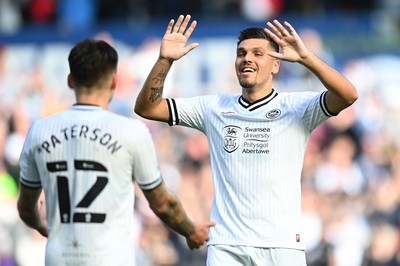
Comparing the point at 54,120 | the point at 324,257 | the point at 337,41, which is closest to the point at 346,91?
the point at 54,120

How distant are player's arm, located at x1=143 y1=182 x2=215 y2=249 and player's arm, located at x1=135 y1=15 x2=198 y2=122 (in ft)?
3.76

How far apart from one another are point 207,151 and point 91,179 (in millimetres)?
10468

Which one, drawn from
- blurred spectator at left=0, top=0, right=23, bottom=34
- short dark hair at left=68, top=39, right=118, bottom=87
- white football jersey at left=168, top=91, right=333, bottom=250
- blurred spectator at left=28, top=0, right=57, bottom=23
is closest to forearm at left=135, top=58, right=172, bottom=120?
white football jersey at left=168, top=91, right=333, bottom=250

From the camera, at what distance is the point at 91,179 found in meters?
6.48

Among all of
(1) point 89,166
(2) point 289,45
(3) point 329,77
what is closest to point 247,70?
(2) point 289,45

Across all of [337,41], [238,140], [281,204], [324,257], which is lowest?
[324,257]

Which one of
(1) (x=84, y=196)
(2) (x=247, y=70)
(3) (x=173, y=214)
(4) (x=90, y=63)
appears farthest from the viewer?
(2) (x=247, y=70)

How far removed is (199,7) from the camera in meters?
19.4

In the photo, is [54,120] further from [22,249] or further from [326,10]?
[326,10]

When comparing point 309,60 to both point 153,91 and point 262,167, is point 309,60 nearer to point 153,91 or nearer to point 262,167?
point 262,167

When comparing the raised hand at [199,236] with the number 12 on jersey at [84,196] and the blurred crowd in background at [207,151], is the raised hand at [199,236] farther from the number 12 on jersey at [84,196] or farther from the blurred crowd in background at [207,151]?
the blurred crowd in background at [207,151]

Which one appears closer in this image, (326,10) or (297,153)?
(297,153)

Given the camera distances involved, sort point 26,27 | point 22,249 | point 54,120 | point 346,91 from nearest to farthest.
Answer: point 54,120, point 346,91, point 22,249, point 26,27

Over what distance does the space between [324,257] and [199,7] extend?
6.01 metres
